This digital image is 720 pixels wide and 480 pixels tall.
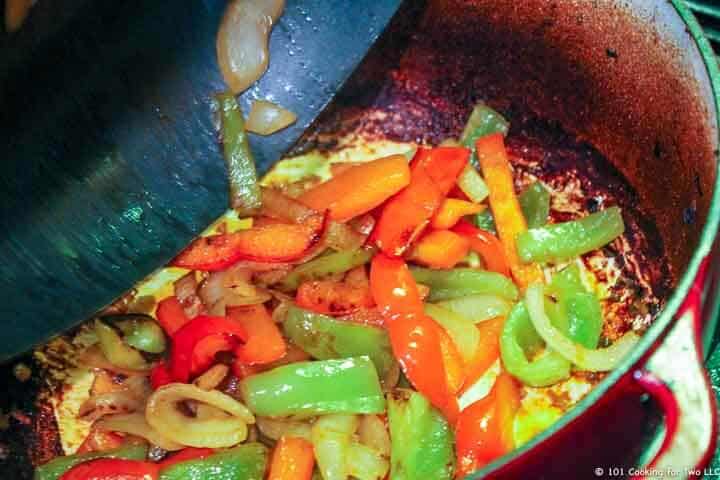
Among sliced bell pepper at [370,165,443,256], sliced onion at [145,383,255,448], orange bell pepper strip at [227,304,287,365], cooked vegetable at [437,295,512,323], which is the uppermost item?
sliced bell pepper at [370,165,443,256]

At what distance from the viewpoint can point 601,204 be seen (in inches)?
76.7

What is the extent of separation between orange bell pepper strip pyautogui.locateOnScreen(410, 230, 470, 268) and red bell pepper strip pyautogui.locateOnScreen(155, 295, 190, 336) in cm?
55

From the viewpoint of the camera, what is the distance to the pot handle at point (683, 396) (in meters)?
0.99

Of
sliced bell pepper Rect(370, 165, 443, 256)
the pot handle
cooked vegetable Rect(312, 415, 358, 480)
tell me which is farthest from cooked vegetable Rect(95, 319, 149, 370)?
the pot handle

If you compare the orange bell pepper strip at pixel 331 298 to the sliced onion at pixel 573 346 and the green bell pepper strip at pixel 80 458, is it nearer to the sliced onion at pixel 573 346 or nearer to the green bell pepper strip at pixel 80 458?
the sliced onion at pixel 573 346

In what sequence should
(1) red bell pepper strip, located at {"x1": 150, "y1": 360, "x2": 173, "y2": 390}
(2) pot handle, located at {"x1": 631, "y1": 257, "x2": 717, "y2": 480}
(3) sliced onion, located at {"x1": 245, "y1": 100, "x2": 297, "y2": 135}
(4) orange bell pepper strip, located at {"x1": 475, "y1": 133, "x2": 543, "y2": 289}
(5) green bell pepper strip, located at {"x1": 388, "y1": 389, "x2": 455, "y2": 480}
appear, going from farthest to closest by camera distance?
(3) sliced onion, located at {"x1": 245, "y1": 100, "x2": 297, "y2": 135}, (4) orange bell pepper strip, located at {"x1": 475, "y1": 133, "x2": 543, "y2": 289}, (1) red bell pepper strip, located at {"x1": 150, "y1": 360, "x2": 173, "y2": 390}, (5) green bell pepper strip, located at {"x1": 388, "y1": 389, "x2": 455, "y2": 480}, (2) pot handle, located at {"x1": 631, "y1": 257, "x2": 717, "y2": 480}

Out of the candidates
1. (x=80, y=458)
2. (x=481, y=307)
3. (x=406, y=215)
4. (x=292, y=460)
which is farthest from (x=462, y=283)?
(x=80, y=458)

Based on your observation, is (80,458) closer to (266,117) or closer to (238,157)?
(238,157)

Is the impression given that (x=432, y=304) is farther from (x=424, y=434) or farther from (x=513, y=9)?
(x=513, y=9)

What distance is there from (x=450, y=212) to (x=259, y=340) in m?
0.53

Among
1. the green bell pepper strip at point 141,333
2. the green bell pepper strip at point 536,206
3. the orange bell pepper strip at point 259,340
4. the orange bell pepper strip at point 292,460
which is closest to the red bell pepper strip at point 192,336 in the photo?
the orange bell pepper strip at point 259,340

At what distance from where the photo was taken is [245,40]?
1.98 m

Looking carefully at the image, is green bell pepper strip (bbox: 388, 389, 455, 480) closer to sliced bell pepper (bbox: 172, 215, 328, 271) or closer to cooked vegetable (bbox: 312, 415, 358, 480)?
cooked vegetable (bbox: 312, 415, 358, 480)

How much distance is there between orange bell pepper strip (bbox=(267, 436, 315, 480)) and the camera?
1.58 m
